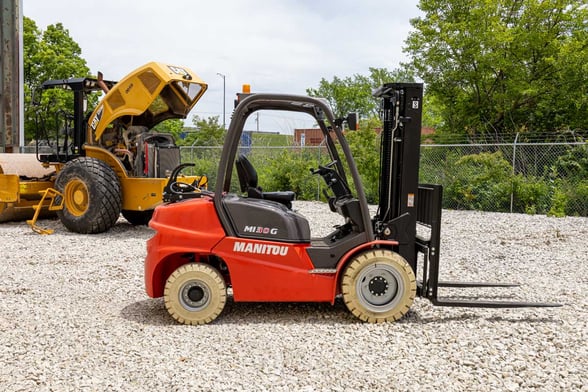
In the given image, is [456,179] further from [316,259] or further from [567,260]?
[316,259]

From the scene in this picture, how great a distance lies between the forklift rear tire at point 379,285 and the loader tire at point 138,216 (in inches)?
294

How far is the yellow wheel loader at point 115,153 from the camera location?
10102 mm

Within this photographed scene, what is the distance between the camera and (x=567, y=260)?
8.34 meters

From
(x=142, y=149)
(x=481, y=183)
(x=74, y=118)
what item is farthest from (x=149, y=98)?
(x=481, y=183)

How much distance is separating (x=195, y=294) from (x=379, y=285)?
1652 millimetres

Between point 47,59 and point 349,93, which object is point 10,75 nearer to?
point 47,59

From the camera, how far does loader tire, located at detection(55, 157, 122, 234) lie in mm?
10070

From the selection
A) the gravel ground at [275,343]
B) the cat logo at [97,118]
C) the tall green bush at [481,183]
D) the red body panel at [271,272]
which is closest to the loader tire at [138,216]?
the cat logo at [97,118]

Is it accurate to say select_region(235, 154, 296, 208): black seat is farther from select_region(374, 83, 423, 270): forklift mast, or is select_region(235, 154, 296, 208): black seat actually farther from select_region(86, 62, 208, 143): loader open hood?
select_region(86, 62, 208, 143): loader open hood

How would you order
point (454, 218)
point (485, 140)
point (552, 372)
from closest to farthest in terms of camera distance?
point (552, 372) < point (454, 218) < point (485, 140)

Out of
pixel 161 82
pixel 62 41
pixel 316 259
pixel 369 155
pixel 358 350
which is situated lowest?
pixel 358 350

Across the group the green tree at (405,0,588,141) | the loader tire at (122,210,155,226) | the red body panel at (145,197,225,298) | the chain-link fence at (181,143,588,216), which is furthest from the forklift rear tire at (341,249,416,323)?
the green tree at (405,0,588,141)

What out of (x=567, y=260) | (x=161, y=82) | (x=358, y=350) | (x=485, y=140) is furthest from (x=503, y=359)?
(x=485, y=140)

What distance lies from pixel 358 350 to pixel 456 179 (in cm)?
1172
